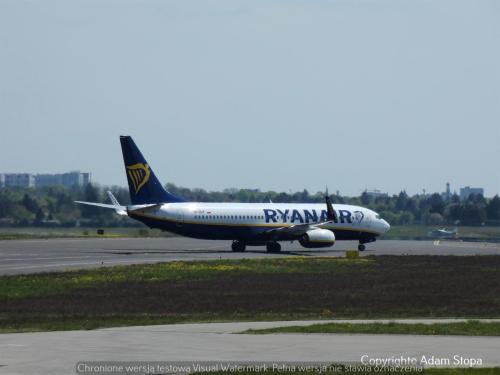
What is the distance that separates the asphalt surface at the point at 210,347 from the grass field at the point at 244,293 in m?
3.74

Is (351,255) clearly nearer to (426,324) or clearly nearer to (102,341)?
(426,324)

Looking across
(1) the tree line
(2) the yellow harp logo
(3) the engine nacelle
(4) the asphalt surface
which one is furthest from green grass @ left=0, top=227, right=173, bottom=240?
(4) the asphalt surface

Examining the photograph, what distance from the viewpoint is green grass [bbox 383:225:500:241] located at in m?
156

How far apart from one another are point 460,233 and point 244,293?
4968 inches

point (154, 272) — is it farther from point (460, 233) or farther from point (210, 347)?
point (460, 233)

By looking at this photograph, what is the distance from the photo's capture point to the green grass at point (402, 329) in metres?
31.9

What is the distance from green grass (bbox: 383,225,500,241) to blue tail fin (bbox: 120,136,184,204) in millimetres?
71458

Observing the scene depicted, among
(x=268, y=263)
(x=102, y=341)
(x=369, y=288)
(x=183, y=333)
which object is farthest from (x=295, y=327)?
(x=268, y=263)

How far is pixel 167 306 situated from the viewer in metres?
43.1

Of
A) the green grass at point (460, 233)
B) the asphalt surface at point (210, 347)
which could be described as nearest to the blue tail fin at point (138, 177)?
the asphalt surface at point (210, 347)

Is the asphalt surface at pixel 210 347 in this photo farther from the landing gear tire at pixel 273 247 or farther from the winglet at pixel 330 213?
the landing gear tire at pixel 273 247

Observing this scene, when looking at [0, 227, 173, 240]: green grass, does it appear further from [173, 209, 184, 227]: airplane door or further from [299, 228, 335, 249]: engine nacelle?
[173, 209, 184, 227]: airplane door

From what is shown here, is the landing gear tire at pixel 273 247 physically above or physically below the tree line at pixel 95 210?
below

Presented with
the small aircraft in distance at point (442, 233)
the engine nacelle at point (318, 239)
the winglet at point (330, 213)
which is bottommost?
the engine nacelle at point (318, 239)
